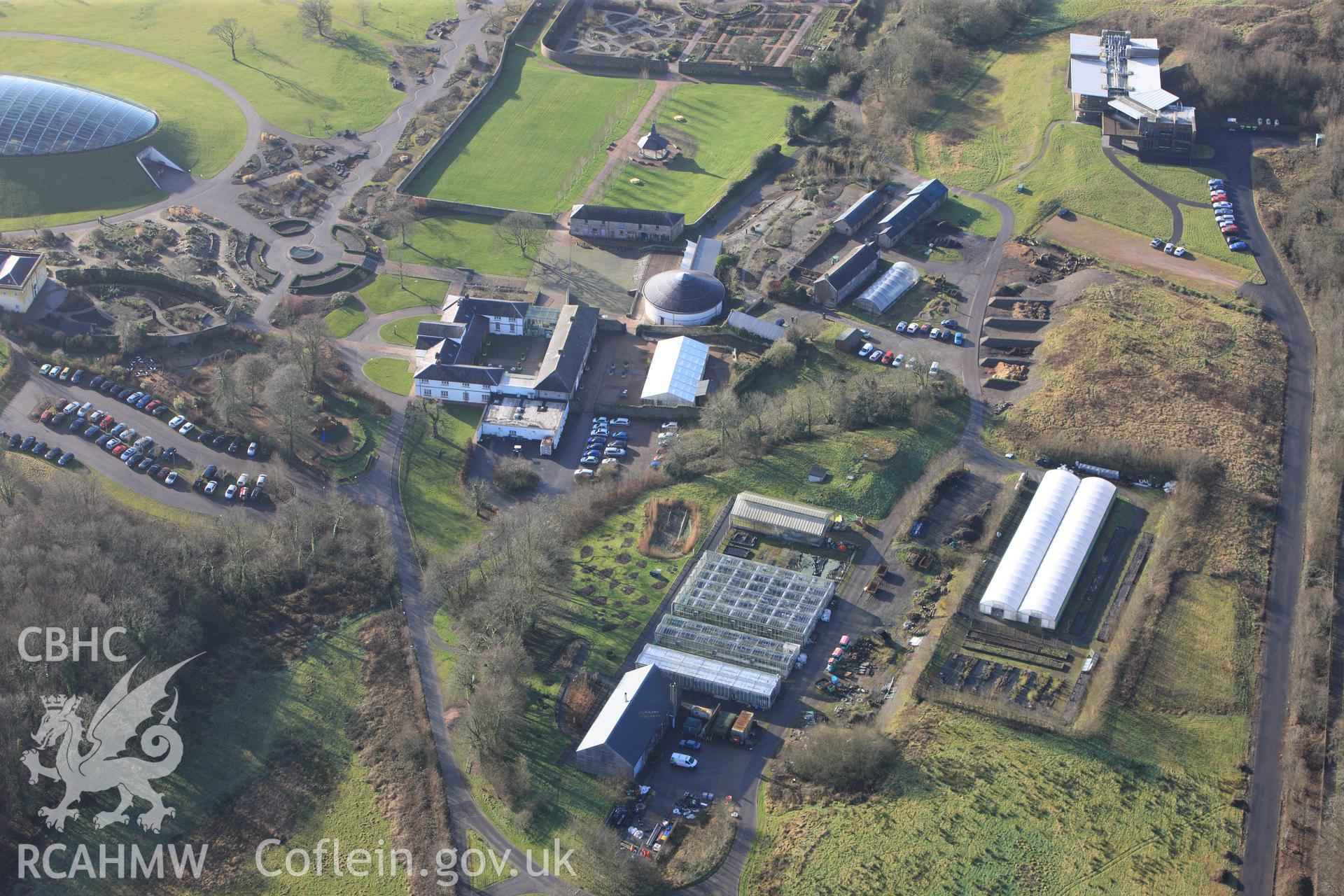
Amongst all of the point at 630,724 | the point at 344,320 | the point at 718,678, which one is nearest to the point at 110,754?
the point at 630,724

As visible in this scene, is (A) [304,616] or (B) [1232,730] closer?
(B) [1232,730]

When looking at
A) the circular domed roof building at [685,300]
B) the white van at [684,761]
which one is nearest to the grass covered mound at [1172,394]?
the circular domed roof building at [685,300]

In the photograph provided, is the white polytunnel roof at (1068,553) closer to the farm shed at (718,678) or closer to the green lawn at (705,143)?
the farm shed at (718,678)

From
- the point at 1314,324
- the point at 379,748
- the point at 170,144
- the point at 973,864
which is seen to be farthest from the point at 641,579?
the point at 170,144

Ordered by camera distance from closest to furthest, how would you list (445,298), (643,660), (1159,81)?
(643,660) < (445,298) < (1159,81)

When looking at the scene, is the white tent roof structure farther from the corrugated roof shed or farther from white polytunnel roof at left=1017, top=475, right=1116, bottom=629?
white polytunnel roof at left=1017, top=475, right=1116, bottom=629

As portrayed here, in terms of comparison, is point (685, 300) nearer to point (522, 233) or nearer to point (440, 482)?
point (522, 233)

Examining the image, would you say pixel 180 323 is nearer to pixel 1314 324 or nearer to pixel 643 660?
pixel 643 660
